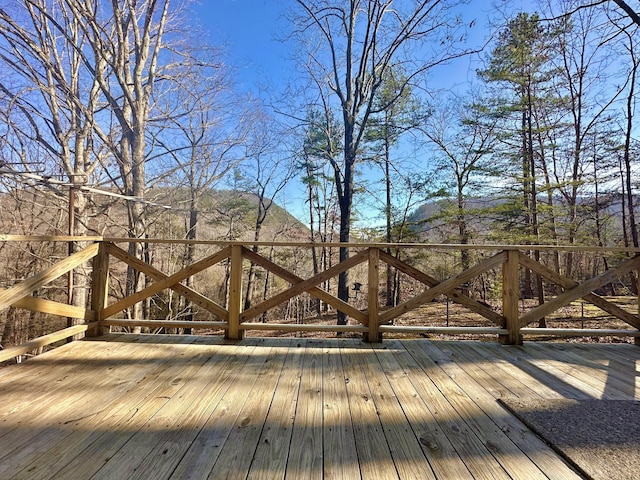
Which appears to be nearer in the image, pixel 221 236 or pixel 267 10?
pixel 267 10

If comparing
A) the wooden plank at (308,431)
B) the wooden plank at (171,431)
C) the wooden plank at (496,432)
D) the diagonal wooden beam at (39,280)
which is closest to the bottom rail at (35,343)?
the diagonal wooden beam at (39,280)

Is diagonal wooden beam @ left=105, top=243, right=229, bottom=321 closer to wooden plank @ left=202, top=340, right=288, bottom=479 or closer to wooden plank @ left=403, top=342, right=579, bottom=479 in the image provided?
wooden plank @ left=202, top=340, right=288, bottom=479

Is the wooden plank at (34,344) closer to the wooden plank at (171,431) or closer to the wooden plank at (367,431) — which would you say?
the wooden plank at (171,431)

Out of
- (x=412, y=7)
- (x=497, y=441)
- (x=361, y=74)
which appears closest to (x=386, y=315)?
(x=497, y=441)

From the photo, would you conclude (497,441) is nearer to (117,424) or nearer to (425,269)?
(117,424)

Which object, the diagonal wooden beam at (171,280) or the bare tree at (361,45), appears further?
→ the bare tree at (361,45)

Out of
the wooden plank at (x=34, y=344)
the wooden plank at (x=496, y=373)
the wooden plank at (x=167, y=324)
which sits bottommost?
the wooden plank at (x=496, y=373)

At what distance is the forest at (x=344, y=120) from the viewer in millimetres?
6418

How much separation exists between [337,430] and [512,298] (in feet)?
7.96

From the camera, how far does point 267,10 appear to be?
23.5 ft

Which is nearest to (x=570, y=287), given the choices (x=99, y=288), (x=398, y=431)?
(x=398, y=431)

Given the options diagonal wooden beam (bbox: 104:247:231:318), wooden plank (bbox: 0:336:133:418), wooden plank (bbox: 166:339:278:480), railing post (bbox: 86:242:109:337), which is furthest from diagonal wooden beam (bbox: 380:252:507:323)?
railing post (bbox: 86:242:109:337)

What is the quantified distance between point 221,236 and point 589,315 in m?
12.8

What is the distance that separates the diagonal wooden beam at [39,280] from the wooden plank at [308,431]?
2141 millimetres
